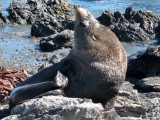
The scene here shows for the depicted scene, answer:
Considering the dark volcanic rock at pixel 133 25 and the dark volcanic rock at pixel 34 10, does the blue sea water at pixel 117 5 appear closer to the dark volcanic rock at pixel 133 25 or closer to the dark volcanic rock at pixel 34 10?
the dark volcanic rock at pixel 34 10

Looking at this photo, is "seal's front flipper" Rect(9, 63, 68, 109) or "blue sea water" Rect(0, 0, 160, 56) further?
"blue sea water" Rect(0, 0, 160, 56)

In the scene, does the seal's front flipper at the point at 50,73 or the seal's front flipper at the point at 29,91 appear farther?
the seal's front flipper at the point at 50,73

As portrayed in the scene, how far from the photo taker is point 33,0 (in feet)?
66.2

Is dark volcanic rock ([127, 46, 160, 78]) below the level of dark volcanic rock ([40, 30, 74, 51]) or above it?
above

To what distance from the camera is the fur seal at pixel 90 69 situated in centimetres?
637

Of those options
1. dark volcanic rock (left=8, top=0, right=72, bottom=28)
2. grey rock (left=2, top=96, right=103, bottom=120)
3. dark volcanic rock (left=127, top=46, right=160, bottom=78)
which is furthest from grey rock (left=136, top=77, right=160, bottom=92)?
dark volcanic rock (left=8, top=0, right=72, bottom=28)

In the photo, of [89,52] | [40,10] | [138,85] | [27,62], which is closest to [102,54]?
[89,52]

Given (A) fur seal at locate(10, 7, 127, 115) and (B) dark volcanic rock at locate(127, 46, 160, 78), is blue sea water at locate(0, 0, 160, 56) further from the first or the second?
(A) fur seal at locate(10, 7, 127, 115)

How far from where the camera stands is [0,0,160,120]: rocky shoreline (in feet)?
18.0

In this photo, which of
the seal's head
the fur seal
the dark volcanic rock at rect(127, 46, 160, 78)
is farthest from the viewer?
the dark volcanic rock at rect(127, 46, 160, 78)

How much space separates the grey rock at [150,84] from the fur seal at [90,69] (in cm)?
236

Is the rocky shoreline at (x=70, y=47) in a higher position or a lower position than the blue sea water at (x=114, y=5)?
higher

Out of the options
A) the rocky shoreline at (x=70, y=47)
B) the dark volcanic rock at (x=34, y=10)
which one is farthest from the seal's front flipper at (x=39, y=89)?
the dark volcanic rock at (x=34, y=10)

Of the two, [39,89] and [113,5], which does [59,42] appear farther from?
[113,5]
